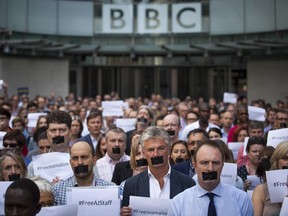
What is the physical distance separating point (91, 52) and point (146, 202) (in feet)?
83.4

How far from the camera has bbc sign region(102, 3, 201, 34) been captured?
2900 centimetres

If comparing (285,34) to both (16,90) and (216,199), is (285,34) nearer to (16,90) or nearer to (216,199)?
(16,90)

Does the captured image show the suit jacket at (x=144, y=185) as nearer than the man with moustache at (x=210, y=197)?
No

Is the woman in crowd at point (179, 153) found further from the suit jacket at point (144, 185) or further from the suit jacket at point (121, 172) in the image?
the suit jacket at point (144, 185)

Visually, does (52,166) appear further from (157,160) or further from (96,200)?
(157,160)

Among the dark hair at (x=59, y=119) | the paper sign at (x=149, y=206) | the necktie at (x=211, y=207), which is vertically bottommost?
the paper sign at (x=149, y=206)

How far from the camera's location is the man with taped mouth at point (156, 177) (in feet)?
16.5

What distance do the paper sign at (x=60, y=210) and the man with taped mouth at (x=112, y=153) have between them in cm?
273

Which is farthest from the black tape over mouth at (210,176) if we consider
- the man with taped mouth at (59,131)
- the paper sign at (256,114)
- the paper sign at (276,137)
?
the paper sign at (256,114)

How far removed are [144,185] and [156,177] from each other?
0.14 metres

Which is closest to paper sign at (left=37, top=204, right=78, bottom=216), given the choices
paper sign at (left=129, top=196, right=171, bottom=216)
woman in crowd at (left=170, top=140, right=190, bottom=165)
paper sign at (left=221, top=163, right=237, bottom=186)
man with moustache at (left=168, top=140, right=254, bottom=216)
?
paper sign at (left=129, top=196, right=171, bottom=216)

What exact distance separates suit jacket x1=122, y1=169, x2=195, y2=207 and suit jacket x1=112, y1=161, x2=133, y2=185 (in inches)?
56.1

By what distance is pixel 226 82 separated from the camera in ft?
101

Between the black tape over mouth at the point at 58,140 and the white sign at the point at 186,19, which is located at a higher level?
the white sign at the point at 186,19
